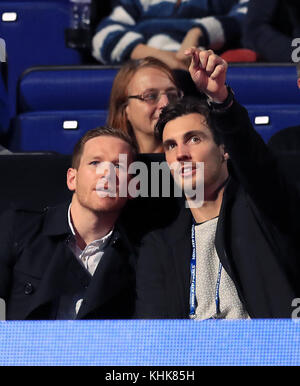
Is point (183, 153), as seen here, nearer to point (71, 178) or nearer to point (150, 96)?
point (71, 178)

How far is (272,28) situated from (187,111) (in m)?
0.79

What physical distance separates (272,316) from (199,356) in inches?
5.9

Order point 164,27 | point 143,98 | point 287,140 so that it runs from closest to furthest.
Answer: point 287,140, point 143,98, point 164,27

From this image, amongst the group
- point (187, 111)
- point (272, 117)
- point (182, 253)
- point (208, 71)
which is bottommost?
point (182, 253)

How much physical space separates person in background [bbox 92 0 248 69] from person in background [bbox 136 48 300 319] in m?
0.79

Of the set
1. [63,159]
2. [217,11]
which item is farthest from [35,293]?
[217,11]

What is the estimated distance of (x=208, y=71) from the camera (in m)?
1.31

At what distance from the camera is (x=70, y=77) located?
2.11 metres

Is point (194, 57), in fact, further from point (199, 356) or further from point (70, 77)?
point (70, 77)

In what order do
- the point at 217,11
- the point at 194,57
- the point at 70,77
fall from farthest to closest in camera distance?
1. the point at 217,11
2. the point at 70,77
3. the point at 194,57

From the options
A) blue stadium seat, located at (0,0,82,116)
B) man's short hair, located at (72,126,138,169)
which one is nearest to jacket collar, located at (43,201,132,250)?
man's short hair, located at (72,126,138,169)

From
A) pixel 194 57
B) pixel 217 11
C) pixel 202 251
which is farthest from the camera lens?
pixel 217 11

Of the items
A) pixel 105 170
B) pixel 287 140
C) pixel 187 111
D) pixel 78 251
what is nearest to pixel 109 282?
pixel 78 251

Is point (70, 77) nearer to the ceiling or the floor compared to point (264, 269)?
nearer to the ceiling
